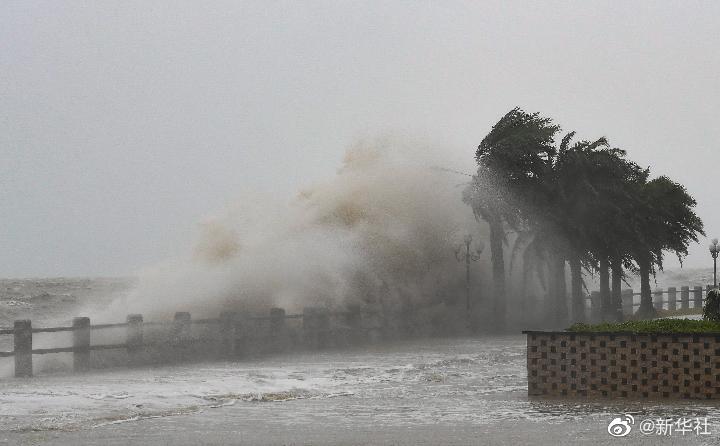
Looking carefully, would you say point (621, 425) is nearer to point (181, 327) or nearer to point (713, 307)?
point (713, 307)

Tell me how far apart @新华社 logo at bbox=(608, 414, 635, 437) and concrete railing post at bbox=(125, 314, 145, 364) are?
523 inches

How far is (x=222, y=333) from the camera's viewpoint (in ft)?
90.0

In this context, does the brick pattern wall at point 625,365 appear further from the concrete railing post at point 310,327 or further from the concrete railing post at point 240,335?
the concrete railing post at point 310,327

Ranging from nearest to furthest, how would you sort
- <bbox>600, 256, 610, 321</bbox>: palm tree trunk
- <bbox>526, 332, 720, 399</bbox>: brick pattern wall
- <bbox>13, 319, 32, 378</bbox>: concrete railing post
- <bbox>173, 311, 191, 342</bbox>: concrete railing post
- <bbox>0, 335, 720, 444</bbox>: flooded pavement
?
<bbox>0, 335, 720, 444</bbox>: flooded pavement < <bbox>526, 332, 720, 399</bbox>: brick pattern wall < <bbox>13, 319, 32, 378</bbox>: concrete railing post < <bbox>173, 311, 191, 342</bbox>: concrete railing post < <bbox>600, 256, 610, 321</bbox>: palm tree trunk

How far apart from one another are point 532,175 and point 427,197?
4.55 metres

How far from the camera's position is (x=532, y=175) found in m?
42.0

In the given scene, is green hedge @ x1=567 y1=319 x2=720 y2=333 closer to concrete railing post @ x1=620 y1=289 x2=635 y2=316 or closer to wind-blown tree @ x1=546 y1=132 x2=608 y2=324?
wind-blown tree @ x1=546 y1=132 x2=608 y2=324

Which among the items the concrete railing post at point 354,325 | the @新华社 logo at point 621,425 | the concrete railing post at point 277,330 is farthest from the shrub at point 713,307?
the concrete railing post at point 354,325

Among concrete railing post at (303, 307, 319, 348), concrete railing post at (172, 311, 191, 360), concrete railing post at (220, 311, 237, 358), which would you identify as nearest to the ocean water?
concrete railing post at (172, 311, 191, 360)

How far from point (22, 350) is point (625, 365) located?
1162cm

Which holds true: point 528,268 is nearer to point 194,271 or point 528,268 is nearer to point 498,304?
point 498,304

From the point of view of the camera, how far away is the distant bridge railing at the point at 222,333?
22.5 meters

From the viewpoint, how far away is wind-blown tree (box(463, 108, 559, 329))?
134ft

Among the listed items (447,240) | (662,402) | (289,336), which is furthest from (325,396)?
(447,240)
